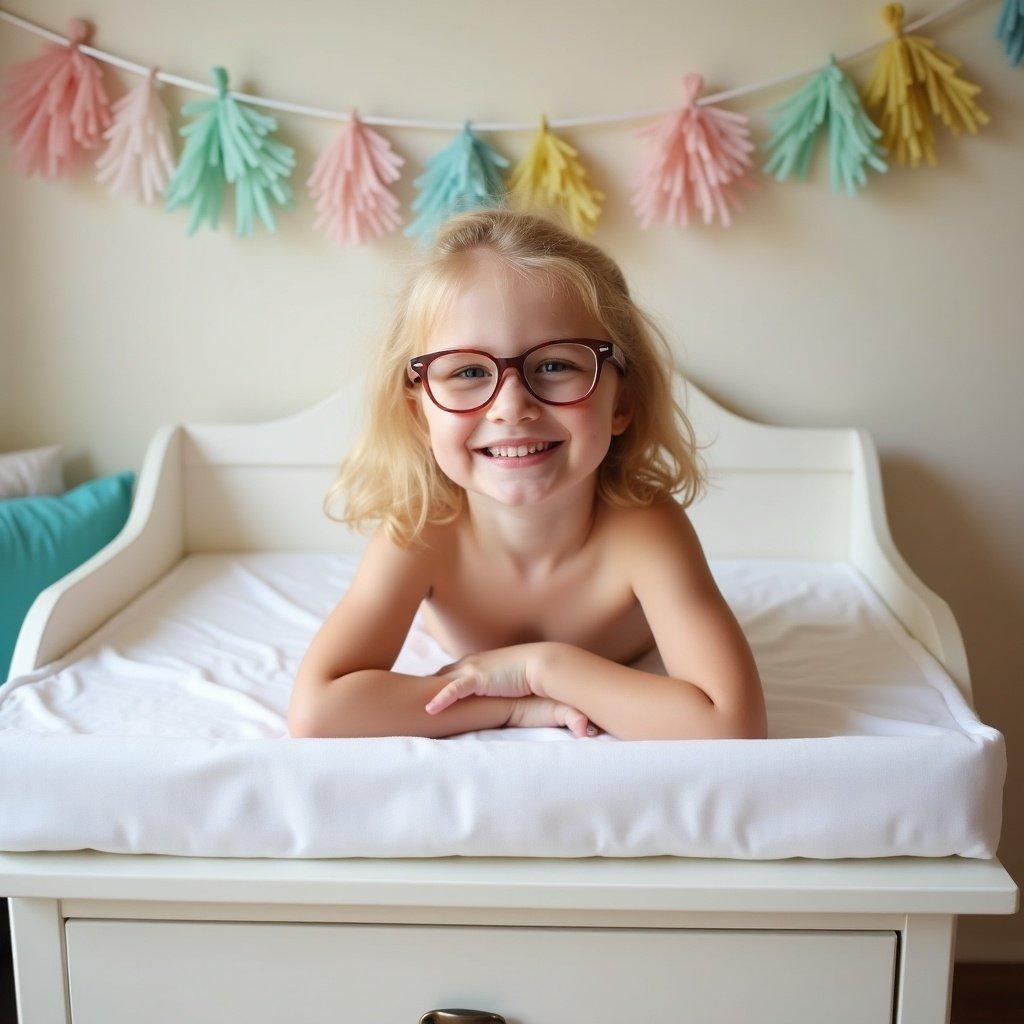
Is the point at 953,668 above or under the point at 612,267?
under

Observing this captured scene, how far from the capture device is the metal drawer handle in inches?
35.8

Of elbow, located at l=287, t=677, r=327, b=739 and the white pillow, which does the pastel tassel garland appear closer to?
elbow, located at l=287, t=677, r=327, b=739

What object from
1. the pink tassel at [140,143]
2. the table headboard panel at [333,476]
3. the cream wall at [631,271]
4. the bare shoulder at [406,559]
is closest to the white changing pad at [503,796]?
the bare shoulder at [406,559]

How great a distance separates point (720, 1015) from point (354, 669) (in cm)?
44

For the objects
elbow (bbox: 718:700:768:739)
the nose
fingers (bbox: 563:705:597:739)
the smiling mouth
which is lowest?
fingers (bbox: 563:705:597:739)

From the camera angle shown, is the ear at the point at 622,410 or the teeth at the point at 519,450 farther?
the ear at the point at 622,410

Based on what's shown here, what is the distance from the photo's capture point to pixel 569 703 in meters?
1.04

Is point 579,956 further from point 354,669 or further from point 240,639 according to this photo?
point 240,639

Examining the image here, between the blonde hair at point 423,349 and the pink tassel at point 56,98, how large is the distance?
79 cm

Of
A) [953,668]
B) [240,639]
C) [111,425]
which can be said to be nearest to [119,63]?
[111,425]

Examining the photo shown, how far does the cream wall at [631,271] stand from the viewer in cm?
164

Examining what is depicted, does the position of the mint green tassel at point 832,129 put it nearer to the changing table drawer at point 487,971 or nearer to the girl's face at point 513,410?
the girl's face at point 513,410

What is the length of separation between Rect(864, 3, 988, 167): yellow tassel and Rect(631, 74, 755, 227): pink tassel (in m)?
0.20

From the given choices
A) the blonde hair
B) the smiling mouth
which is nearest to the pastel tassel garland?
the blonde hair
